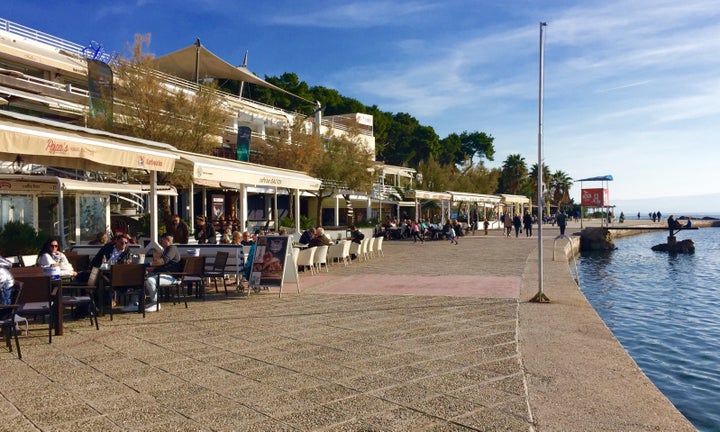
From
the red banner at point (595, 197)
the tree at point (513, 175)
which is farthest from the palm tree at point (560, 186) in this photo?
the red banner at point (595, 197)

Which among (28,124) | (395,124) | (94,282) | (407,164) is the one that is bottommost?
(94,282)

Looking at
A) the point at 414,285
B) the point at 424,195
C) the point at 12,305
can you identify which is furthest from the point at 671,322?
the point at 424,195

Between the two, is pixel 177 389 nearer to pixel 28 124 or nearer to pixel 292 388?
pixel 292 388

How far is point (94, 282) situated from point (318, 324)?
3.29 meters

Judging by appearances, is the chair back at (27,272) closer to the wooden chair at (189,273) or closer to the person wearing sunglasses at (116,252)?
the person wearing sunglasses at (116,252)

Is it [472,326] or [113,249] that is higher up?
[113,249]

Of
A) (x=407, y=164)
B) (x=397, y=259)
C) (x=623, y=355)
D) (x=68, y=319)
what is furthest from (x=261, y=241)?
(x=407, y=164)

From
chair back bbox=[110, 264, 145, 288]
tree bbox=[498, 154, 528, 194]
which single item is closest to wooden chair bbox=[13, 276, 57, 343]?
chair back bbox=[110, 264, 145, 288]

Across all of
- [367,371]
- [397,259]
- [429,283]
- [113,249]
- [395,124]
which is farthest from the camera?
[395,124]

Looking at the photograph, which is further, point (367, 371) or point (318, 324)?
point (318, 324)

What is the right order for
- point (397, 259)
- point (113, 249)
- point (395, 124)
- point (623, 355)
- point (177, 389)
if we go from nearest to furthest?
point (177, 389) → point (623, 355) → point (113, 249) → point (397, 259) → point (395, 124)

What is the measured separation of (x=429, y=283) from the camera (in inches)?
460

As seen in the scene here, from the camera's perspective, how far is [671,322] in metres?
11.6

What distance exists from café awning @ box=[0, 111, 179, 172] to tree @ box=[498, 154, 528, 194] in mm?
79156
